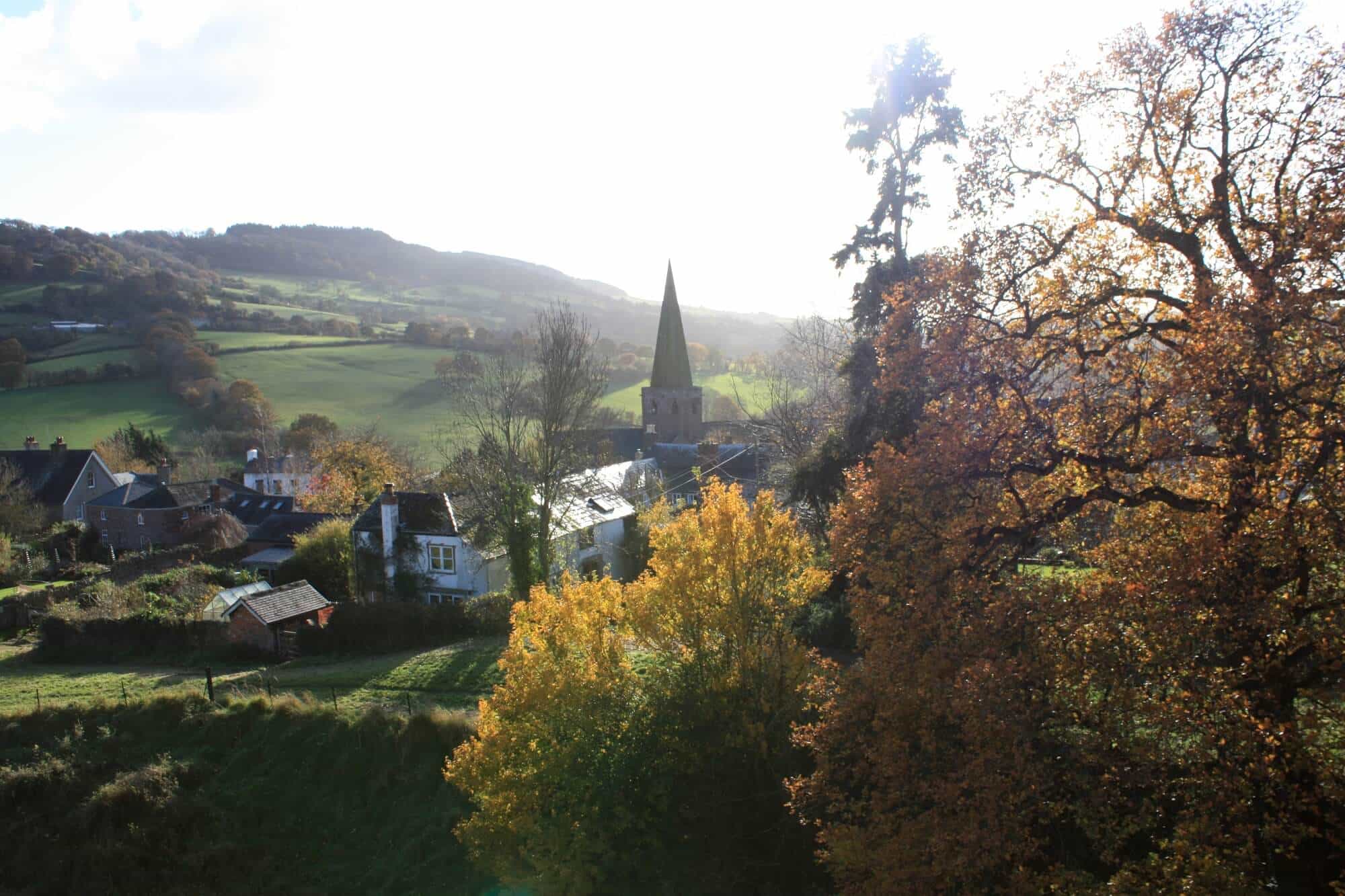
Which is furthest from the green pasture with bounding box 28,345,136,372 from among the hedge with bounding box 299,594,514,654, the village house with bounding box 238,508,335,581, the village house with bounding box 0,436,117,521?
the hedge with bounding box 299,594,514,654

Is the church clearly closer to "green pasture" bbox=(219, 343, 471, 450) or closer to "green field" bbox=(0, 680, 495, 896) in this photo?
"green pasture" bbox=(219, 343, 471, 450)

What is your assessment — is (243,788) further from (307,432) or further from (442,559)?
(307,432)

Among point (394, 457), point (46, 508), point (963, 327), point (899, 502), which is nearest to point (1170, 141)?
point (963, 327)

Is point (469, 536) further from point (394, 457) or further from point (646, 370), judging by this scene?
point (646, 370)

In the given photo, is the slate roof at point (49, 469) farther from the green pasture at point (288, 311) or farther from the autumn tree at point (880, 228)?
the autumn tree at point (880, 228)

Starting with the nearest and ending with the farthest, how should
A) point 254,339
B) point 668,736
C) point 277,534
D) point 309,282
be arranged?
point 668,736, point 277,534, point 254,339, point 309,282

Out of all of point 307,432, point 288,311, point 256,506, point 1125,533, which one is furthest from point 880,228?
point 288,311

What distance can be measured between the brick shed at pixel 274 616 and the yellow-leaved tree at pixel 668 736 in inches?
670

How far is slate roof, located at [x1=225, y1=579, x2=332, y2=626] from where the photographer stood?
2809 cm

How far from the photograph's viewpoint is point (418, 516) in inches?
1278

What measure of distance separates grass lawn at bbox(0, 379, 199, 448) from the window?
49.5 metres

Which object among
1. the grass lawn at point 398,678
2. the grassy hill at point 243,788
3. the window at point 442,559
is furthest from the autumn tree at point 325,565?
the grassy hill at point 243,788

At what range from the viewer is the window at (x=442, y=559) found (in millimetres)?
32031

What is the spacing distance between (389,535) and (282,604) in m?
4.61
